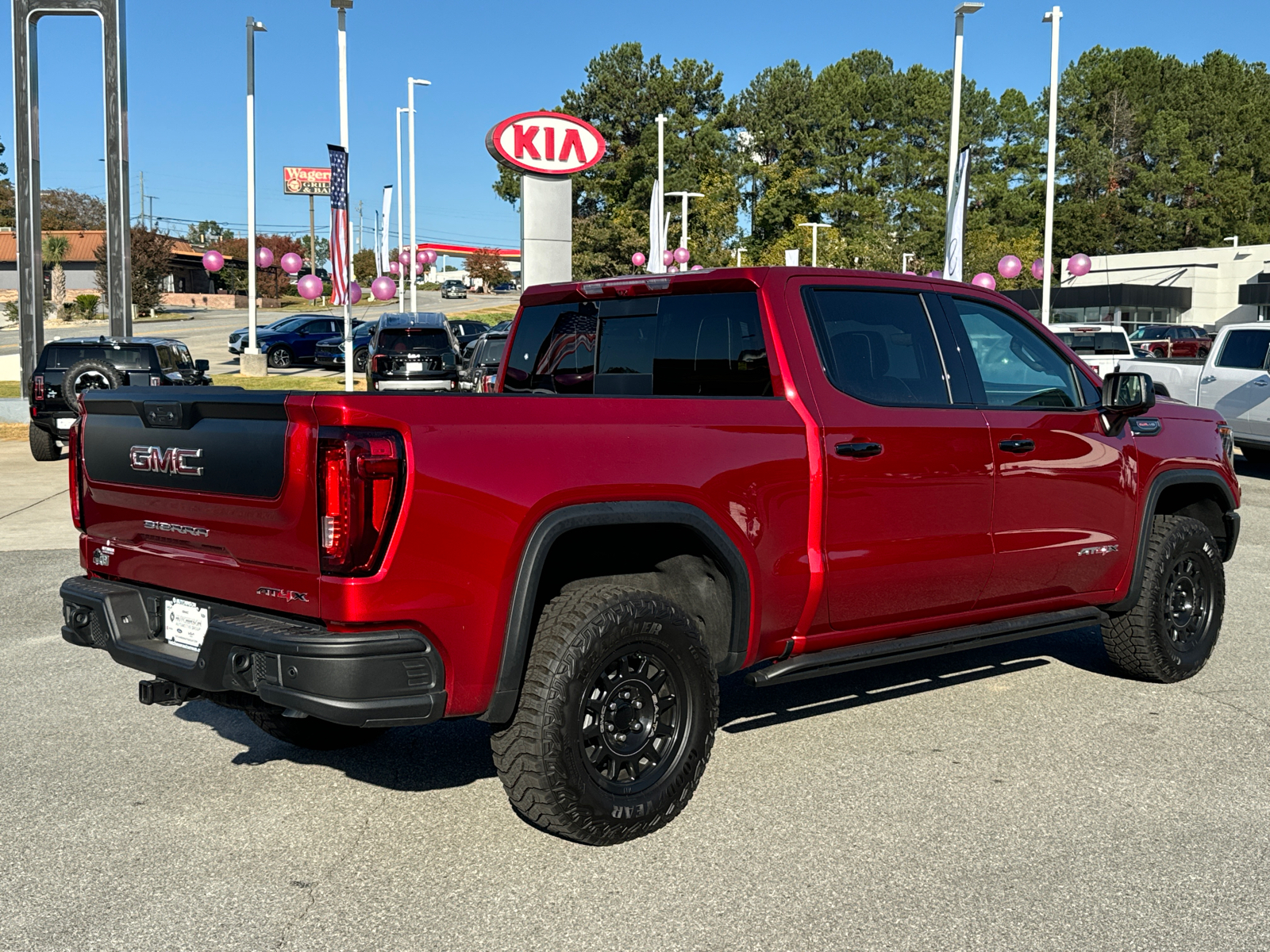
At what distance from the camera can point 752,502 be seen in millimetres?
4391

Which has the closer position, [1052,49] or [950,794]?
[950,794]

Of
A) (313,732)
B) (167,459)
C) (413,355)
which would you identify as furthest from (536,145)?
(167,459)

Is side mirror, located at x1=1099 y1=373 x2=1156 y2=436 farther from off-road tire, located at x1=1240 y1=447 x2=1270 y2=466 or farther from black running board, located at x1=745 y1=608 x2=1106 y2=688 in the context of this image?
off-road tire, located at x1=1240 y1=447 x2=1270 y2=466

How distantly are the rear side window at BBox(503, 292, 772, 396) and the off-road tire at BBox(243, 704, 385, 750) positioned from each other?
1.72m

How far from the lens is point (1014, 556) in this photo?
17.4 ft

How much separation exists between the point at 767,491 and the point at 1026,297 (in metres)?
56.9

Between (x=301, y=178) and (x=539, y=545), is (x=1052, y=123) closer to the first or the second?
(x=539, y=545)

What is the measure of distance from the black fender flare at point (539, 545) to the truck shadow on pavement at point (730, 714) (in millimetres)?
1049

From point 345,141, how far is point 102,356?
9.17m

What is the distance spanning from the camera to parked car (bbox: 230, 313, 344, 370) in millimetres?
37625

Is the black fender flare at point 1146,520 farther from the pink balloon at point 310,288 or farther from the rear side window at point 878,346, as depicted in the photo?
Result: the pink balloon at point 310,288

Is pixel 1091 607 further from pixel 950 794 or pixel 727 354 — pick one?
pixel 727 354

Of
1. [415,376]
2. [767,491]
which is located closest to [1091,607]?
[767,491]

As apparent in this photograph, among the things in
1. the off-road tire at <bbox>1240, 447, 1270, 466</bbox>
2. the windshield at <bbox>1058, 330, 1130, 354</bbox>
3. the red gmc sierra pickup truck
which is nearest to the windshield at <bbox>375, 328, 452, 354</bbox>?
the windshield at <bbox>1058, 330, 1130, 354</bbox>
